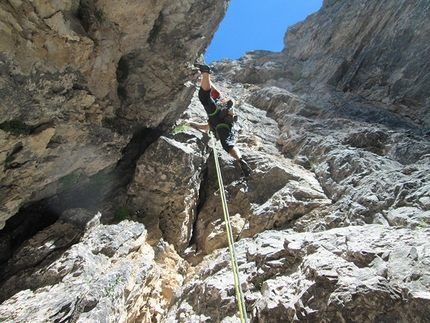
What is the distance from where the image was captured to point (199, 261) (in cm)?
704

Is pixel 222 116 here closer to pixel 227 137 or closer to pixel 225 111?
pixel 225 111

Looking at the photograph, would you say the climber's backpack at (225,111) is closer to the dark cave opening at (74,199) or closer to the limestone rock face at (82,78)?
the limestone rock face at (82,78)

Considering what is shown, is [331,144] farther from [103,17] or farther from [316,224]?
[103,17]

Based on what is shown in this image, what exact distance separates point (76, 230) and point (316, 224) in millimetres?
5424

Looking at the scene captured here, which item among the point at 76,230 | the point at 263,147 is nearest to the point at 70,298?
the point at 76,230

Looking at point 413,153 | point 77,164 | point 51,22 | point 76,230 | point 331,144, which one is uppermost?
point 331,144

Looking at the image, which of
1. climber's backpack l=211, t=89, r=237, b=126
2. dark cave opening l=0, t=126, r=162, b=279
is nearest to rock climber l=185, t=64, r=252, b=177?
climber's backpack l=211, t=89, r=237, b=126

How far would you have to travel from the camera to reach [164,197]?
25.0ft

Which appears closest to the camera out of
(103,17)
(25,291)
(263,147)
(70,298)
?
(70,298)

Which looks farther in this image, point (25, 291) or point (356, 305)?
point (25, 291)

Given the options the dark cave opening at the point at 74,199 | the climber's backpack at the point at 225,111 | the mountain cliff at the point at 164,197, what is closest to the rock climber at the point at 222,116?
the climber's backpack at the point at 225,111

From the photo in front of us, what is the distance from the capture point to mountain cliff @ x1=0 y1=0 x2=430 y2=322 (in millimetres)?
4117

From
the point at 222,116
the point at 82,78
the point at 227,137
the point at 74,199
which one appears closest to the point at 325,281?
the point at 227,137

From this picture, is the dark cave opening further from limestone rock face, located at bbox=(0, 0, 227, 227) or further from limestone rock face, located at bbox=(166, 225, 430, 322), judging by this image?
limestone rock face, located at bbox=(166, 225, 430, 322)
